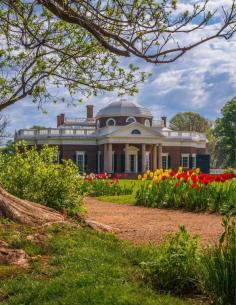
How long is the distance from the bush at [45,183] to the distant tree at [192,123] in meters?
74.3

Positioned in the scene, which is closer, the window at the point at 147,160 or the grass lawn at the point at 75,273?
the grass lawn at the point at 75,273

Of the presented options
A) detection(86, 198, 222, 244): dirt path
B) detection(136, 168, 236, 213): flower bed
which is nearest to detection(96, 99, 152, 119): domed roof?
detection(136, 168, 236, 213): flower bed

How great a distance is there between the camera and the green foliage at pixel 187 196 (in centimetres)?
1351

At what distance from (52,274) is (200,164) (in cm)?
5856

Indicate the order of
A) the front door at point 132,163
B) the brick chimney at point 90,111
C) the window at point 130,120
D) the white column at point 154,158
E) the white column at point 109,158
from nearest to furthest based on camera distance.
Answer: the white column at point 109,158
the front door at point 132,163
the white column at point 154,158
the window at point 130,120
the brick chimney at point 90,111

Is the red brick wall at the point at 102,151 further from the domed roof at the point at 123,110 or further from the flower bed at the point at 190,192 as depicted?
the flower bed at the point at 190,192

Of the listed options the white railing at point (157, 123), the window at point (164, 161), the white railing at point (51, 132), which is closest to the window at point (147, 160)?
the window at point (164, 161)

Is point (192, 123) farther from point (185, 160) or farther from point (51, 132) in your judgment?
point (51, 132)

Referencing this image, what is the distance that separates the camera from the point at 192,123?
86125 mm

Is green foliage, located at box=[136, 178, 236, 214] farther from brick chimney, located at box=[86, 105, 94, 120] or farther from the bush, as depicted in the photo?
brick chimney, located at box=[86, 105, 94, 120]

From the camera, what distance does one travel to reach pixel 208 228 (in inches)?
398

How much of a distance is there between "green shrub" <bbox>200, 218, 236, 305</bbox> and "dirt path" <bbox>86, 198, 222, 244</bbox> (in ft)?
8.79

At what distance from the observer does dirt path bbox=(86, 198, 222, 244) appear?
909 centimetres

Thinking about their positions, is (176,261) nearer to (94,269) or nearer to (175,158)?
(94,269)
